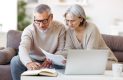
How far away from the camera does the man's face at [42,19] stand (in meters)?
2.30

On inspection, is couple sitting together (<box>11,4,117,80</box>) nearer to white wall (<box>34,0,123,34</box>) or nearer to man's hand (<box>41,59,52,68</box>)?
man's hand (<box>41,59,52,68</box>)

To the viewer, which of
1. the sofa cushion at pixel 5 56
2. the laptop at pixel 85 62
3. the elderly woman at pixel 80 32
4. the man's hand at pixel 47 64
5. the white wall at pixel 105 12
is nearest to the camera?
the laptop at pixel 85 62

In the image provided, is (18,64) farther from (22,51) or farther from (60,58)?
(60,58)

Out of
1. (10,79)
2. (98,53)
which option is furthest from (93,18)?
(98,53)

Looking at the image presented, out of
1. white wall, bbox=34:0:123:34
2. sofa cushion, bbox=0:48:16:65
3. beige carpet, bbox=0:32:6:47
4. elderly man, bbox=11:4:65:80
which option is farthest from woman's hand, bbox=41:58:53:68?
white wall, bbox=34:0:123:34

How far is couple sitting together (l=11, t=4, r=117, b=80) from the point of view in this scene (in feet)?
7.66

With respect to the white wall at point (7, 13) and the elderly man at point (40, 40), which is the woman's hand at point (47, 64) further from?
the white wall at point (7, 13)

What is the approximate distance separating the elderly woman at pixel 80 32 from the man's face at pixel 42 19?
0.15 meters

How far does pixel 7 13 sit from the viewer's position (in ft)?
16.2

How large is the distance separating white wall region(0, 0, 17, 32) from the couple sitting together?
94.8 inches

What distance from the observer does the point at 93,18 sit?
5.65 m

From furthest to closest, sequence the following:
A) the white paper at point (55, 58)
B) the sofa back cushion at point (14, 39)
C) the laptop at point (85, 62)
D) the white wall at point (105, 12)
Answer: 1. the white wall at point (105, 12)
2. the sofa back cushion at point (14, 39)
3. the white paper at point (55, 58)
4. the laptop at point (85, 62)

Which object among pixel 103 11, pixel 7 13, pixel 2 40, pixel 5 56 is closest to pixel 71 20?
pixel 5 56

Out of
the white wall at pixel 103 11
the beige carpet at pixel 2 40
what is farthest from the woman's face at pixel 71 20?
the white wall at pixel 103 11
